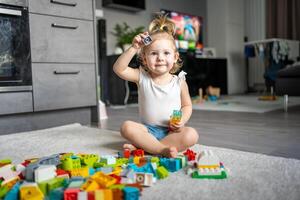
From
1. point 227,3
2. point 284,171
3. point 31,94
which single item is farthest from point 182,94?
point 227,3

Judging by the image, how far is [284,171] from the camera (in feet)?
2.89

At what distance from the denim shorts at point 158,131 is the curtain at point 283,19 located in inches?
179

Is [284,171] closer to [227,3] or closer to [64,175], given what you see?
[64,175]

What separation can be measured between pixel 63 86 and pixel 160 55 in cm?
95

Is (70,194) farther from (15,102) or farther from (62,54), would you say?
(62,54)

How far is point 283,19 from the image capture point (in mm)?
5117

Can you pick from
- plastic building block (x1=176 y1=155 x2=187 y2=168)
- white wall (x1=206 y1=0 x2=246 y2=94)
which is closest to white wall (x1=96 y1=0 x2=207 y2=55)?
white wall (x1=206 y1=0 x2=246 y2=94)

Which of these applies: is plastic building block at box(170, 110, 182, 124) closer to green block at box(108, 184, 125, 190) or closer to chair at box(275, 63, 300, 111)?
green block at box(108, 184, 125, 190)

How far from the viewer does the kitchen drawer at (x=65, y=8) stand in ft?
5.92

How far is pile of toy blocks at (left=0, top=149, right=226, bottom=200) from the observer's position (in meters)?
0.68

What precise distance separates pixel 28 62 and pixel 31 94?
0.18 metres

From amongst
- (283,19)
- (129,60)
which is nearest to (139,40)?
(129,60)

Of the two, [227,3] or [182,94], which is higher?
[227,3]

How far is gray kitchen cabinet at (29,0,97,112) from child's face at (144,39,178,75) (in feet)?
2.88
